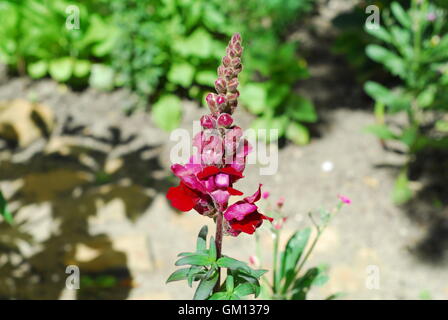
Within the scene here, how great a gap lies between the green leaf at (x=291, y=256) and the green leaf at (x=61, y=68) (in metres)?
3.03

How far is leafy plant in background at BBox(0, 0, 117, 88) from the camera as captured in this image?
4422 millimetres

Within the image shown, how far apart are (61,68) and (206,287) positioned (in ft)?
11.8

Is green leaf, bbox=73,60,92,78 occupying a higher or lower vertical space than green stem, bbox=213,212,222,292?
higher

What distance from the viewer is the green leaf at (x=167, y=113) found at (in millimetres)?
4258

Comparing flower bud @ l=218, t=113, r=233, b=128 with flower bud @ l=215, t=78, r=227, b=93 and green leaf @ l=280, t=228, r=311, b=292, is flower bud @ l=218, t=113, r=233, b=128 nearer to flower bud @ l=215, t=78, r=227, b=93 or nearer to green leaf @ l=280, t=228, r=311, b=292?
flower bud @ l=215, t=78, r=227, b=93

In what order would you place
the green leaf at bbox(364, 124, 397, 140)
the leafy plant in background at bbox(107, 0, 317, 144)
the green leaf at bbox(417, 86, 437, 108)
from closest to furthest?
the green leaf at bbox(364, 124, 397, 140), the green leaf at bbox(417, 86, 437, 108), the leafy plant in background at bbox(107, 0, 317, 144)

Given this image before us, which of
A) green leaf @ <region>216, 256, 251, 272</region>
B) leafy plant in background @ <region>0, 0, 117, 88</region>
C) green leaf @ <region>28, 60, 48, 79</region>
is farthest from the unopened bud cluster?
green leaf @ <region>28, 60, 48, 79</region>

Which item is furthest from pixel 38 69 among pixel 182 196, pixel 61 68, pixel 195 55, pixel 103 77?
pixel 182 196

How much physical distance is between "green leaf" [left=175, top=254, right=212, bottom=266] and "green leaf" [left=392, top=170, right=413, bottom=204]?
241cm

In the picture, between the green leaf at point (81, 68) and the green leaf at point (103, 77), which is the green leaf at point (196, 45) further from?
the green leaf at point (81, 68)

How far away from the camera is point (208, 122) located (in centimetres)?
138

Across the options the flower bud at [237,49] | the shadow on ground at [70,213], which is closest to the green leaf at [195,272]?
the flower bud at [237,49]

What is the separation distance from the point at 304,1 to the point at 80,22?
7.13 ft
